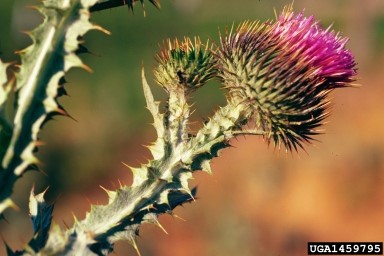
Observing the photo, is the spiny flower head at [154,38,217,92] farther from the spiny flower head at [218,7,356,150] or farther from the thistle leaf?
the thistle leaf

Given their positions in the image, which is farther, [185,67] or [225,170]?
[225,170]

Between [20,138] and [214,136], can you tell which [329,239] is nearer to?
[214,136]

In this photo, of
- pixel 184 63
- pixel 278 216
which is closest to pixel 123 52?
Answer: pixel 278 216

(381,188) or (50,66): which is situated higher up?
(50,66)

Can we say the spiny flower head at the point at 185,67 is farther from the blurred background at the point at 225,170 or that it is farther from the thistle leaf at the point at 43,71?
the blurred background at the point at 225,170

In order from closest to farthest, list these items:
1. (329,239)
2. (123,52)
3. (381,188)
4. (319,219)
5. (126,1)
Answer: (126,1) → (329,239) → (319,219) → (381,188) → (123,52)

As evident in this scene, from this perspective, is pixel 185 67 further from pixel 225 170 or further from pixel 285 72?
pixel 225 170

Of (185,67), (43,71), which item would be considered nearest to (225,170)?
(185,67)

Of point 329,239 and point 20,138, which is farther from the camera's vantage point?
point 329,239
